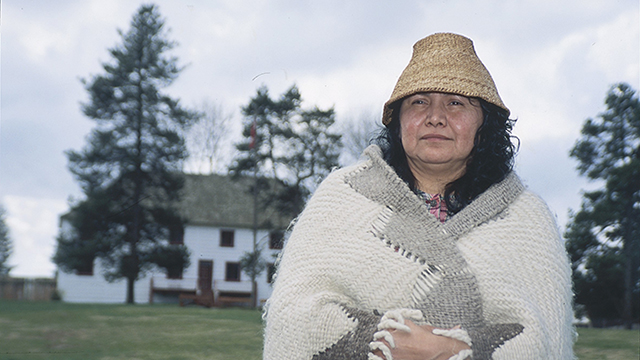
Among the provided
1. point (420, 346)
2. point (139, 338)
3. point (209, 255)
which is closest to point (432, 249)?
point (420, 346)

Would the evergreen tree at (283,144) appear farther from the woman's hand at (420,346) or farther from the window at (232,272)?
the woman's hand at (420,346)

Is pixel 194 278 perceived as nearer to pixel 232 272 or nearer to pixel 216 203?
pixel 232 272

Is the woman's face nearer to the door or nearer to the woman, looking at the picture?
the woman

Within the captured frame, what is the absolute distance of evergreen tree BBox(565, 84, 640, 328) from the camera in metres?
19.7

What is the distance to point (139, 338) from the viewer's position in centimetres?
877

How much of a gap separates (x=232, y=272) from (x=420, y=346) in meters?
37.4

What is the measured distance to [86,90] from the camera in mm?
25062

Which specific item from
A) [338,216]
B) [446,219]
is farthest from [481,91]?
[338,216]

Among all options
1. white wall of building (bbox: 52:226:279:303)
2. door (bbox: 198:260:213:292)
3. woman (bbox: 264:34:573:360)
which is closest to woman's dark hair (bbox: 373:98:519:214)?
woman (bbox: 264:34:573:360)

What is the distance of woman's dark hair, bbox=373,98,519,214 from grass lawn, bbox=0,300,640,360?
480 centimetres

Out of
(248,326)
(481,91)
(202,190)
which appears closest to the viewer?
(481,91)

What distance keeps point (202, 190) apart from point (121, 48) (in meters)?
14.9

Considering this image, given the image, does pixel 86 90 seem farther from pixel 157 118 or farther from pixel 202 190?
pixel 202 190

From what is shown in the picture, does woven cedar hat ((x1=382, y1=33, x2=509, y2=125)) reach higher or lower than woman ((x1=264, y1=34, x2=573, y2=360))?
higher
